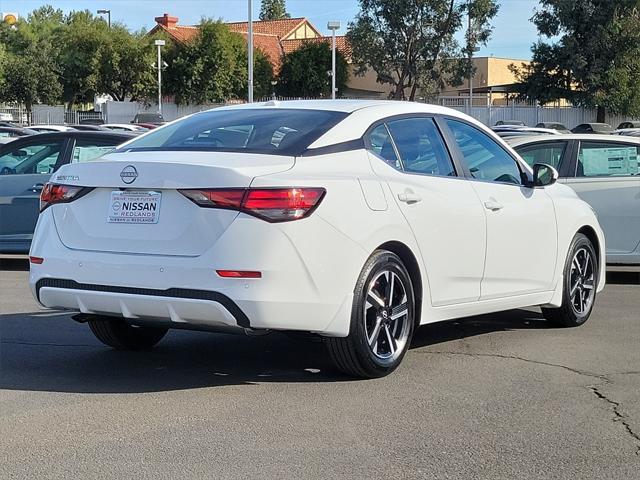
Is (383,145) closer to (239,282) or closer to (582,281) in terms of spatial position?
(239,282)

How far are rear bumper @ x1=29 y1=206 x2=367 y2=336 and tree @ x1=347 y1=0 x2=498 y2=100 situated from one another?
4872 cm

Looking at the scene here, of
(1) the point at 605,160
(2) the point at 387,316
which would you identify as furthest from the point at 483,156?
(1) the point at 605,160

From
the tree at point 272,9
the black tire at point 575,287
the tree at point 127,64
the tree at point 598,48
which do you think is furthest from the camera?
the tree at point 272,9

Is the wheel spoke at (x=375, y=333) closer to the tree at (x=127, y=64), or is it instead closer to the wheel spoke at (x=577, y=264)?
the wheel spoke at (x=577, y=264)

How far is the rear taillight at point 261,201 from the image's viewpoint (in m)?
5.07

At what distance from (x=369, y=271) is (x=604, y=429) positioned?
5.05 ft

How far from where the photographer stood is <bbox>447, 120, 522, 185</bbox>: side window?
22.1ft

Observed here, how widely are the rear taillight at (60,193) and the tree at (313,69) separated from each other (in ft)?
191

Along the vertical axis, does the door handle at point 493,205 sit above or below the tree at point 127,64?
below

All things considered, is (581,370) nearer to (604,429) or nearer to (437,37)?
→ (604,429)

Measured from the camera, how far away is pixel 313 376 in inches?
232

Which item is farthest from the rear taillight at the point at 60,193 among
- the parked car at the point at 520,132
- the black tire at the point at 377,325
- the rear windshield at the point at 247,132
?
the parked car at the point at 520,132

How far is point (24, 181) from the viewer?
1120 centimetres

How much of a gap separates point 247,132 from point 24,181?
6.11m
